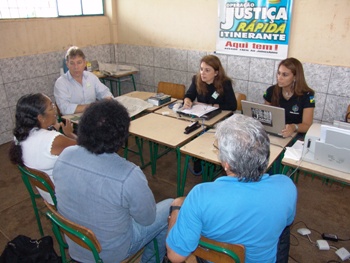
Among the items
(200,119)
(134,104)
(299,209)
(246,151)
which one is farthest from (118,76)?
(246,151)

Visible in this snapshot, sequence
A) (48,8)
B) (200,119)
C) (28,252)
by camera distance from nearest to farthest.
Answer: (28,252)
(200,119)
(48,8)

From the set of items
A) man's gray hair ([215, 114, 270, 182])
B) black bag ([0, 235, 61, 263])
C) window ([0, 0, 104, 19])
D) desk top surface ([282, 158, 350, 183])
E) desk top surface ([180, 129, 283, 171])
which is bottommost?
black bag ([0, 235, 61, 263])

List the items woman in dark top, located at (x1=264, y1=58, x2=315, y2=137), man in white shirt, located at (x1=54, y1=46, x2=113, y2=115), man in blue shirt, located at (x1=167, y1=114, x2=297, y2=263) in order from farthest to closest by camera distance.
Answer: man in white shirt, located at (x1=54, y1=46, x2=113, y2=115) → woman in dark top, located at (x1=264, y1=58, x2=315, y2=137) → man in blue shirt, located at (x1=167, y1=114, x2=297, y2=263)

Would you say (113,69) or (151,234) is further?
(113,69)

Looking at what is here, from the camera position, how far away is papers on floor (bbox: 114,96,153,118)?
3149 millimetres

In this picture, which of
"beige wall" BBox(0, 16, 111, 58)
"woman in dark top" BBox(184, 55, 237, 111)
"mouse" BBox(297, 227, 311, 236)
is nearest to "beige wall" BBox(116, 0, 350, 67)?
"beige wall" BBox(0, 16, 111, 58)

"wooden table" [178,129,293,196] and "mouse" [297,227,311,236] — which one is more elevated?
"wooden table" [178,129,293,196]

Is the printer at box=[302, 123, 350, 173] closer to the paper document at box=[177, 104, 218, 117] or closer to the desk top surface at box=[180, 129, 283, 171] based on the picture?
the desk top surface at box=[180, 129, 283, 171]

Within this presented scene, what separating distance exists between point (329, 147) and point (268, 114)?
0.57 m

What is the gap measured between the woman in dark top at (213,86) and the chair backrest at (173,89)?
1.10ft

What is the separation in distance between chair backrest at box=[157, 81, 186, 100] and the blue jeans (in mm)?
1968

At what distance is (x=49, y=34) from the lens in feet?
14.0

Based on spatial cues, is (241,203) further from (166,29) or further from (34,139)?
(166,29)

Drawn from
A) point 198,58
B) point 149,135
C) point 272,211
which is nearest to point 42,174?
point 149,135
